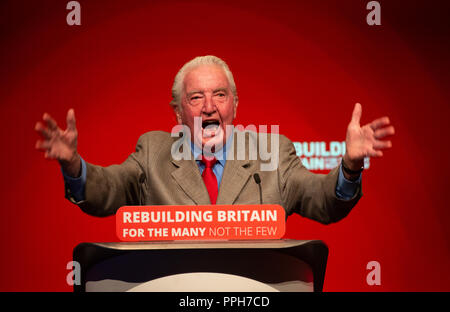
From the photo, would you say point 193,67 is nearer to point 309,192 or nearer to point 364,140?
point 309,192

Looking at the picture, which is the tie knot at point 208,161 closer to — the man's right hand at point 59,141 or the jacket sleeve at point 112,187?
the jacket sleeve at point 112,187

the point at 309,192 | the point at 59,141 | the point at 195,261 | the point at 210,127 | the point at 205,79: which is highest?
the point at 205,79

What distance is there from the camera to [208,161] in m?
1.95

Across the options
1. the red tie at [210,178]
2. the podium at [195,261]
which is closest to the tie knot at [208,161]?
the red tie at [210,178]

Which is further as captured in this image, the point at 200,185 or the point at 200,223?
the point at 200,185

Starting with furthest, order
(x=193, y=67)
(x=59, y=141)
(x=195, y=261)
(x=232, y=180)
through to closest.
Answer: (x=193, y=67)
(x=232, y=180)
(x=59, y=141)
(x=195, y=261)

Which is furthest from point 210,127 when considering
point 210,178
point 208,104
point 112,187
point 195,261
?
point 195,261

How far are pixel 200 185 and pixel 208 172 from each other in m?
0.09

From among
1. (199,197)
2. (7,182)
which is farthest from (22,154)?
(199,197)

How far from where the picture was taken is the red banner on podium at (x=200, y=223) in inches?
55.0

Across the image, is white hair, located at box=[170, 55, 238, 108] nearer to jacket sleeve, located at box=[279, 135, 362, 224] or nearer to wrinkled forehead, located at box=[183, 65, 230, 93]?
wrinkled forehead, located at box=[183, 65, 230, 93]

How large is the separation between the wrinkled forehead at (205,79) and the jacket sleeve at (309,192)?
0.30 metres

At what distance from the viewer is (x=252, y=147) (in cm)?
199

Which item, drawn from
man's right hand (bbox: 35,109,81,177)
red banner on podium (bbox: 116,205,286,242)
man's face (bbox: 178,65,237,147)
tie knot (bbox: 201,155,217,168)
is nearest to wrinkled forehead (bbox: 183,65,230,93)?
man's face (bbox: 178,65,237,147)
